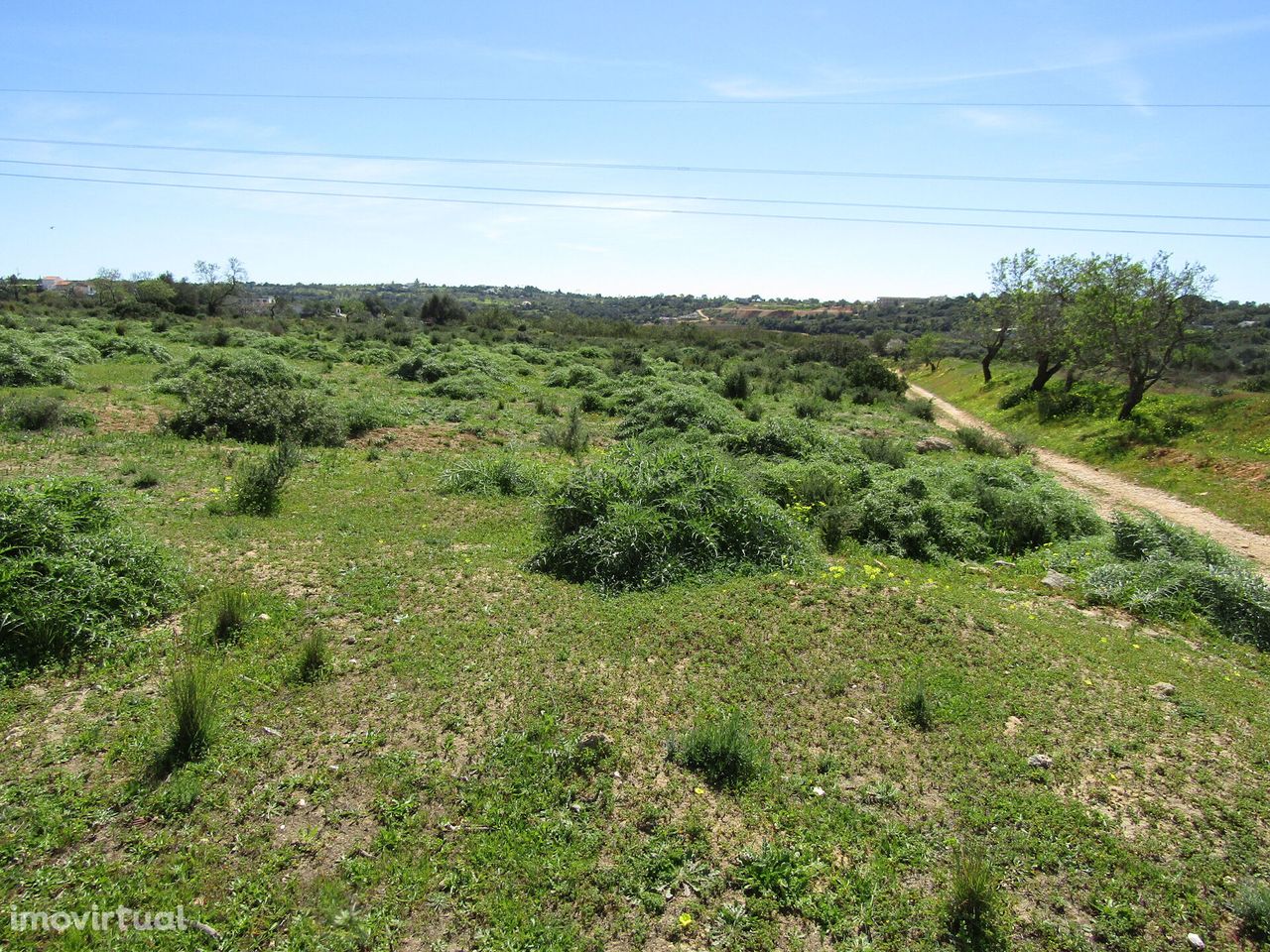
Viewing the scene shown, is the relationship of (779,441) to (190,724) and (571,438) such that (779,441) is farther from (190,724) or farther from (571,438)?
(190,724)

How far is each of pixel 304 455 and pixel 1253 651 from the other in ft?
50.8

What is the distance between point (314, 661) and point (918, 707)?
5.35 meters

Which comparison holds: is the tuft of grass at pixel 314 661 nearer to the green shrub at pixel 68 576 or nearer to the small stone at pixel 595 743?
the green shrub at pixel 68 576

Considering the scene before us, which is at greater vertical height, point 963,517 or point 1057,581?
point 963,517

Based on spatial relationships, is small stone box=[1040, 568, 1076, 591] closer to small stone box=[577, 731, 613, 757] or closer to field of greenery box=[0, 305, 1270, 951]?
field of greenery box=[0, 305, 1270, 951]

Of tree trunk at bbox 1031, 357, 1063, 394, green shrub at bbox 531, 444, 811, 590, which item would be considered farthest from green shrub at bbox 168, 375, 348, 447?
tree trunk at bbox 1031, 357, 1063, 394

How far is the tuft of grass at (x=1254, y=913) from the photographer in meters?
3.73

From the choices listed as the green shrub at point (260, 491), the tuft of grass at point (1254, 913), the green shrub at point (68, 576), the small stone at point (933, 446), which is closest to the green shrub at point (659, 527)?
the green shrub at point (68, 576)

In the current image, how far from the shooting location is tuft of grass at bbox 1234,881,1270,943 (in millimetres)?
3732

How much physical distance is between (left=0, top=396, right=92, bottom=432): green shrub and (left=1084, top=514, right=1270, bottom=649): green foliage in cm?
1899

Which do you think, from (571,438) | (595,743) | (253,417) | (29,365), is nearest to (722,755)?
(595,743)

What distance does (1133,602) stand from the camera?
28.4ft

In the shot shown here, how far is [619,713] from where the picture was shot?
5.55 meters

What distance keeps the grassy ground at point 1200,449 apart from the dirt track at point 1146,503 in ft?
1.22
